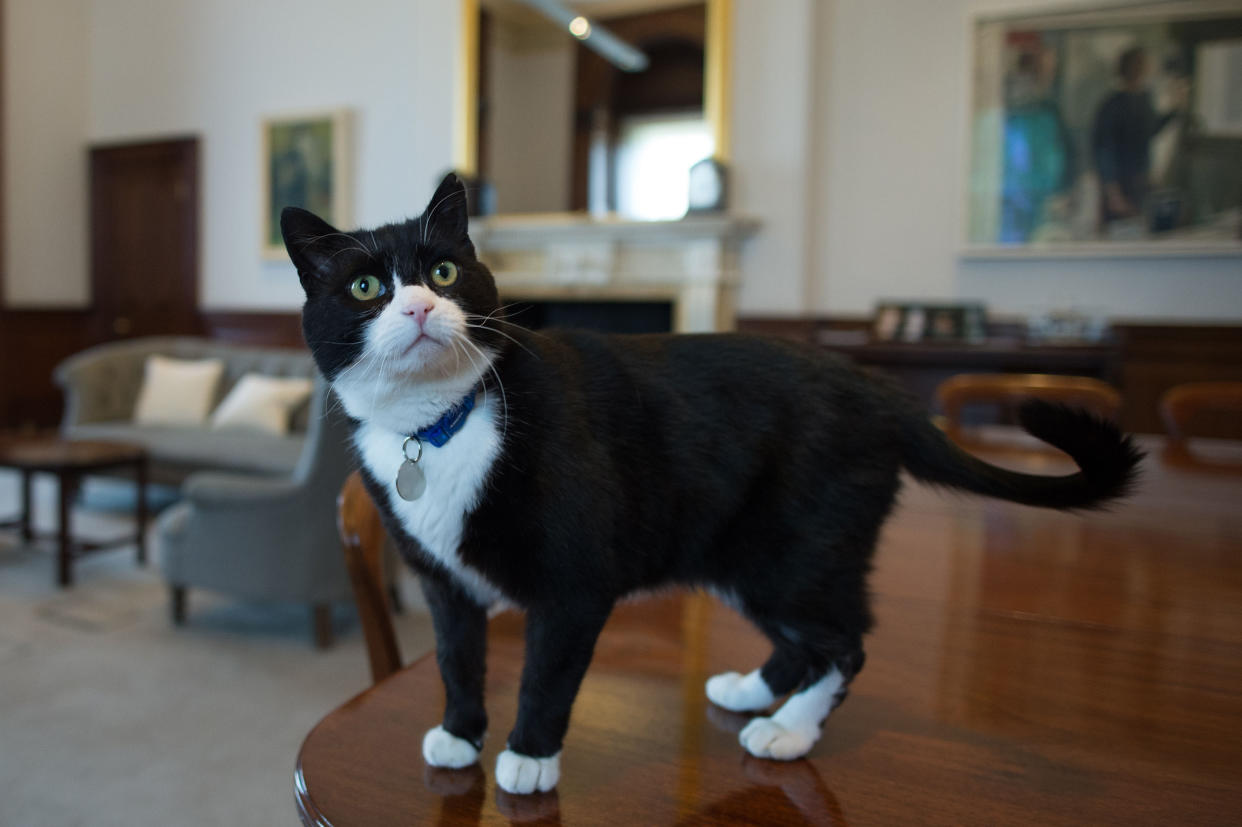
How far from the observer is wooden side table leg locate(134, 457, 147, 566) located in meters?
3.57

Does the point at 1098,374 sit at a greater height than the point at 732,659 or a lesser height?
greater

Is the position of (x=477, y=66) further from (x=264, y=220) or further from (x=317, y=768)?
(x=317, y=768)

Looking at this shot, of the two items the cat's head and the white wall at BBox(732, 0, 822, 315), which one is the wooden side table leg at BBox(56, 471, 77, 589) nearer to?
the cat's head

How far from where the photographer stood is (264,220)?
6.54 m

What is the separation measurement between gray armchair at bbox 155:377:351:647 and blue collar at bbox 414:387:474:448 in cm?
211

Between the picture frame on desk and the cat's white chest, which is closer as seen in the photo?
the cat's white chest

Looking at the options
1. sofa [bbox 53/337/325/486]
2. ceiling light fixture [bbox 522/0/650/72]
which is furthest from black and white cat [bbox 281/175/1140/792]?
ceiling light fixture [bbox 522/0/650/72]

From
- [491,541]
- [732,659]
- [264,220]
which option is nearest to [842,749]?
[732,659]

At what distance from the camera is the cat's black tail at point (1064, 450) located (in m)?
0.64

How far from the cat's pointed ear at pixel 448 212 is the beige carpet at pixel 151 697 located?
1.60m

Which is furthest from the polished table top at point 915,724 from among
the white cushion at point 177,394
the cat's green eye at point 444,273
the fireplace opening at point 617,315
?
the white cushion at point 177,394

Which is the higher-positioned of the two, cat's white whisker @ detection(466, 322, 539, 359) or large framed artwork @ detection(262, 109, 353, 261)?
large framed artwork @ detection(262, 109, 353, 261)

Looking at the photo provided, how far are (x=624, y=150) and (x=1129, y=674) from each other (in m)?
4.82

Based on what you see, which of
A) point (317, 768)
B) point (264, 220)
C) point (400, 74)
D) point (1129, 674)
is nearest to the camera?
point (317, 768)
